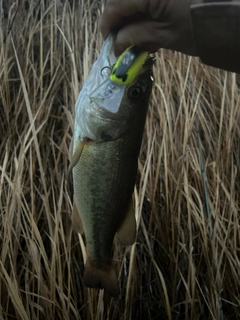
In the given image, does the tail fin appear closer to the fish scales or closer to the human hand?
the fish scales

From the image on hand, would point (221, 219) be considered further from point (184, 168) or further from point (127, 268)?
point (127, 268)

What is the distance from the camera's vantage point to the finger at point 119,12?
3.81 ft

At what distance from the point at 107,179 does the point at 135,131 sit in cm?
16

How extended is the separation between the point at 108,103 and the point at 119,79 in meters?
0.08

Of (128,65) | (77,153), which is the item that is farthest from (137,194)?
(128,65)

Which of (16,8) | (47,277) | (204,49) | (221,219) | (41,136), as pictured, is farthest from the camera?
(16,8)

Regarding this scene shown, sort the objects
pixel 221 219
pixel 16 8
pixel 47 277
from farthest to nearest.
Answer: pixel 16 8, pixel 221 219, pixel 47 277

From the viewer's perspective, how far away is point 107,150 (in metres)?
1.24

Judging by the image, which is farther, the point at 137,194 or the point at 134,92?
the point at 137,194

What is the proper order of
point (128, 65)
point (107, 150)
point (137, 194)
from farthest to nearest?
point (137, 194) → point (107, 150) → point (128, 65)

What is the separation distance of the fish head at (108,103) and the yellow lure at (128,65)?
21mm

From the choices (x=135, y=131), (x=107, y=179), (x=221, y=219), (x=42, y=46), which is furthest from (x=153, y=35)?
(x=42, y=46)

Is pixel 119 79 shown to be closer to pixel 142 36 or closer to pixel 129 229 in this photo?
pixel 142 36

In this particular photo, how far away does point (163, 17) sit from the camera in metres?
1.22
